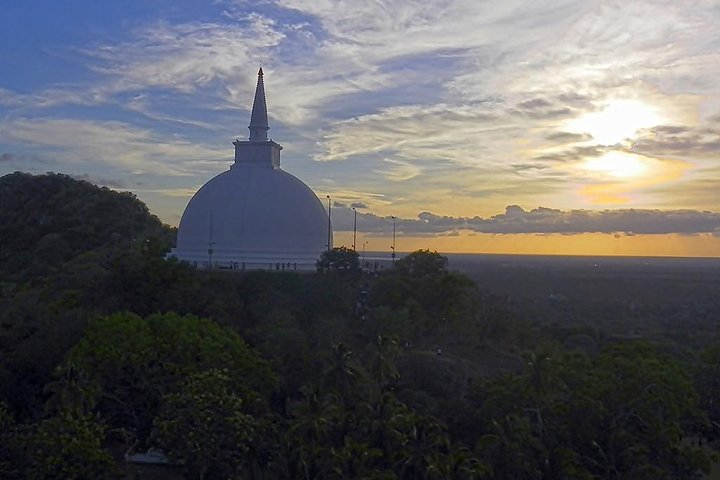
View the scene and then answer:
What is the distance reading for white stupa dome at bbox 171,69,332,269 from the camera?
150ft

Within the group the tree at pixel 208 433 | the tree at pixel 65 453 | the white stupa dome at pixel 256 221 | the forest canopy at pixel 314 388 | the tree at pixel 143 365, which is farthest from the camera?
the white stupa dome at pixel 256 221

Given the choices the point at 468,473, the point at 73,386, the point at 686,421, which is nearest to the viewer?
the point at 468,473

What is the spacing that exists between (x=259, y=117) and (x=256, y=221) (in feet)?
28.3

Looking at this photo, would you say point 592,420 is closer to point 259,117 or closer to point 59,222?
point 259,117

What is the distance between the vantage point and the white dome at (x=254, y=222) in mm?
45719

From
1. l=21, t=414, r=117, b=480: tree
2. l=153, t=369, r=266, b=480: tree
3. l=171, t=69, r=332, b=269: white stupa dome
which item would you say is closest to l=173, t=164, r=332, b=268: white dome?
l=171, t=69, r=332, b=269: white stupa dome

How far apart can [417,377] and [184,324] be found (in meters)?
9.62

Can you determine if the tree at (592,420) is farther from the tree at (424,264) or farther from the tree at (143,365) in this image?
the tree at (424,264)

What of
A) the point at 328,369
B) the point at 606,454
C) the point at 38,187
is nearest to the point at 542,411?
the point at 606,454

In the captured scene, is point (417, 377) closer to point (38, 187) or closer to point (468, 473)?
point (468, 473)

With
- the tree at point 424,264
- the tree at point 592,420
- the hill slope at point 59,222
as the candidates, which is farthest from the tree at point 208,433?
the hill slope at point 59,222

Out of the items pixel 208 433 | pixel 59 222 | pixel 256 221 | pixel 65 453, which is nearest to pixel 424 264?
pixel 256 221

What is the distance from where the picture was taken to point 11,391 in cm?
2944

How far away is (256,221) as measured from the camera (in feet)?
151
